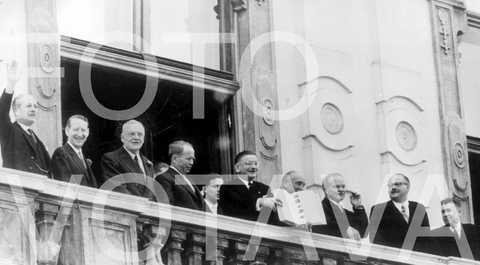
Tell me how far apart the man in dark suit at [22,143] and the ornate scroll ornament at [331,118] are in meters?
5.88

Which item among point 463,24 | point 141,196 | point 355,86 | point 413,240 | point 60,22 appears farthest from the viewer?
point 463,24

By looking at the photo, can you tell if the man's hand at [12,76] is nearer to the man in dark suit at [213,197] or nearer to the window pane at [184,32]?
the man in dark suit at [213,197]

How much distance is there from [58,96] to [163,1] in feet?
7.68

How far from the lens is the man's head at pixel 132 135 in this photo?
583 inches

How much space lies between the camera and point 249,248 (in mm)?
14773

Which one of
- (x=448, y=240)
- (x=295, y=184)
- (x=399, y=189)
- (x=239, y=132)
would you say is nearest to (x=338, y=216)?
(x=295, y=184)

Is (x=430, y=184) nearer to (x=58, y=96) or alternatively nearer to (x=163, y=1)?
(x=163, y=1)

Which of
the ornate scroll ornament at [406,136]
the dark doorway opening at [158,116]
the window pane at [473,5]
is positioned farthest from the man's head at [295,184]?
the window pane at [473,5]

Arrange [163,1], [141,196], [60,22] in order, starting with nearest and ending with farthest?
[141,196], [60,22], [163,1]

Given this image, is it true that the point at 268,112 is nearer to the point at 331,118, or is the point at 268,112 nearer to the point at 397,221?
the point at 331,118

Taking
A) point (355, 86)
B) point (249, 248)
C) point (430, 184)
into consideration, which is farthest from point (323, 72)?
point (249, 248)

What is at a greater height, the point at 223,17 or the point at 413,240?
the point at 223,17

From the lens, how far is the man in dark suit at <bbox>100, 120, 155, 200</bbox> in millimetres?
14438

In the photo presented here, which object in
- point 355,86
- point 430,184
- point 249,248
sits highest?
point 355,86
